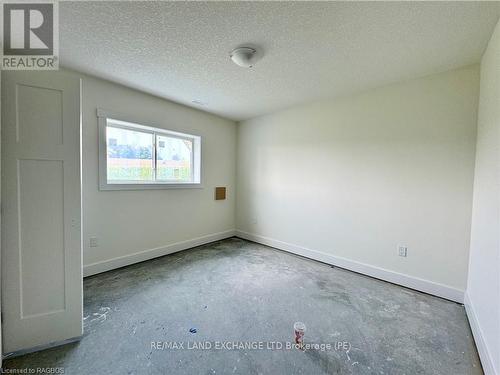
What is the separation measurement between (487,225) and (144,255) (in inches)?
144

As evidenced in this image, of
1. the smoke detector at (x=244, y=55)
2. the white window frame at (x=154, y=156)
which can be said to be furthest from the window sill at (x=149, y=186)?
the smoke detector at (x=244, y=55)

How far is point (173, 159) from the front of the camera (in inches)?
137

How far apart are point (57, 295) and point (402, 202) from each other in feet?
11.1

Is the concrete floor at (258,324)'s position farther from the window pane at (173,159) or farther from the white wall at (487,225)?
the window pane at (173,159)

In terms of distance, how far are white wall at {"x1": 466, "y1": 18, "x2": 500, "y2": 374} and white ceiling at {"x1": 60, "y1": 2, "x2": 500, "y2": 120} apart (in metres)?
0.38

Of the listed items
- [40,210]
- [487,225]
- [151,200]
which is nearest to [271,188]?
[151,200]

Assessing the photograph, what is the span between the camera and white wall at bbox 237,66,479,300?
216cm

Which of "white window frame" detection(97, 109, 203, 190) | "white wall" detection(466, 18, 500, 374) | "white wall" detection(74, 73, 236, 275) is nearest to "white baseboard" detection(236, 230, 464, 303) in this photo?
"white wall" detection(466, 18, 500, 374)

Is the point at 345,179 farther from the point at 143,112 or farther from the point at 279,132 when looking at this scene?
the point at 143,112

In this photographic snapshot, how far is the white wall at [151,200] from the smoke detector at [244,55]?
5.49 ft

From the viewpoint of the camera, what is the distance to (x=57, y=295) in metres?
1.52

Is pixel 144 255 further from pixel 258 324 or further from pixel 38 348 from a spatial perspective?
pixel 258 324

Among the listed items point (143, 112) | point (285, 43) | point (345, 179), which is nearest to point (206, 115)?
point (143, 112)

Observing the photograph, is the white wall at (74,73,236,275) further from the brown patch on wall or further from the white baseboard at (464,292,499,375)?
the white baseboard at (464,292,499,375)
